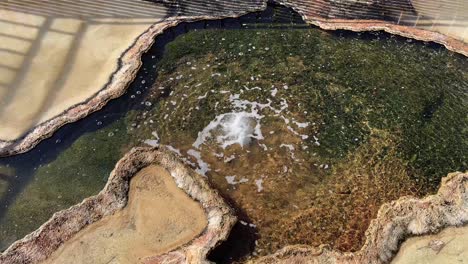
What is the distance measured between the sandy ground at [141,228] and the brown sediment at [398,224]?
1.46m

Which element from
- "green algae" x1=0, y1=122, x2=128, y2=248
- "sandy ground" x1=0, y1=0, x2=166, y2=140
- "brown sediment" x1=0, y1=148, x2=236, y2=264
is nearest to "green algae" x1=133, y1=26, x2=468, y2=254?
"brown sediment" x1=0, y1=148, x2=236, y2=264

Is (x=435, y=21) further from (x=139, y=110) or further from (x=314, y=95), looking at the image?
(x=139, y=110)

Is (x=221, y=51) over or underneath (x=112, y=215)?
over

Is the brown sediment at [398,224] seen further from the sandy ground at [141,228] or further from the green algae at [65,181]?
the green algae at [65,181]

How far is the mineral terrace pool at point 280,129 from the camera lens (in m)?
8.92

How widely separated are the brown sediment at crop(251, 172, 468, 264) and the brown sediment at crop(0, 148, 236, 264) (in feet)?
3.66

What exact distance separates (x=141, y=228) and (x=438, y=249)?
17.2ft

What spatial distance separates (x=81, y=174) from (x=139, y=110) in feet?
6.61

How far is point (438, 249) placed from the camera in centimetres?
826

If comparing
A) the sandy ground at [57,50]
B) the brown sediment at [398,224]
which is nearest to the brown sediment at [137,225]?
the brown sediment at [398,224]

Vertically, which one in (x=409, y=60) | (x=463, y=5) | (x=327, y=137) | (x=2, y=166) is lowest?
(x=2, y=166)

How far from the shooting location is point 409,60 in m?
12.1

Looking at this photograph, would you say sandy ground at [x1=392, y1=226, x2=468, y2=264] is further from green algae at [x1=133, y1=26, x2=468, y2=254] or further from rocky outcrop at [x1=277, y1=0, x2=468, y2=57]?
rocky outcrop at [x1=277, y1=0, x2=468, y2=57]

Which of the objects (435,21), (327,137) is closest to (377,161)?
(327,137)
